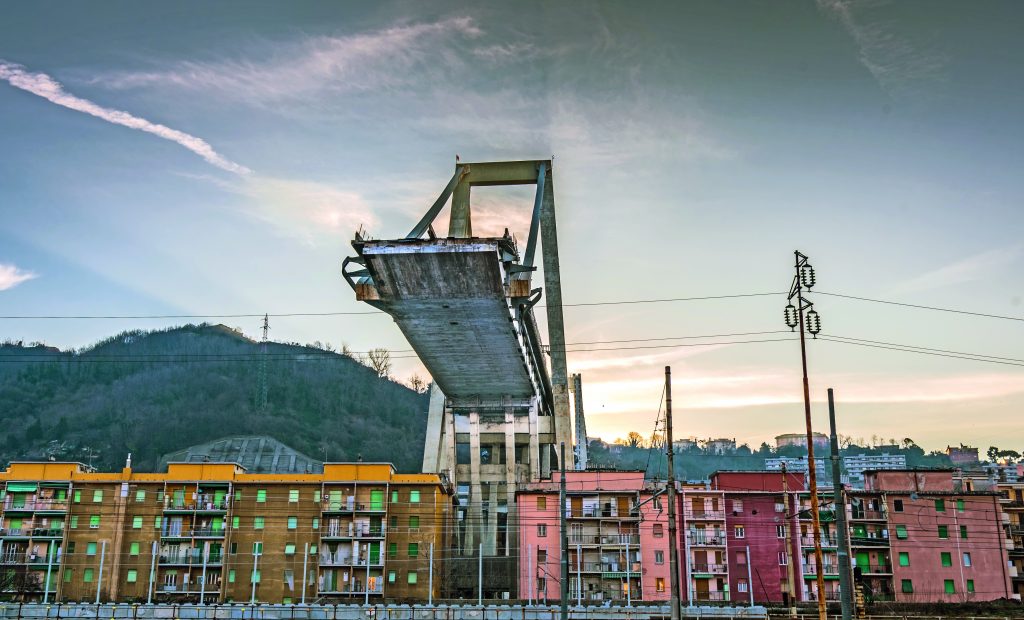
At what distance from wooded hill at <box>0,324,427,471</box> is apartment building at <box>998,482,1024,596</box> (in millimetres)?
65604

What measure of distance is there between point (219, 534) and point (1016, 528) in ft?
168

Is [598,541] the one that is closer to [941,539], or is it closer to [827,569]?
[827,569]

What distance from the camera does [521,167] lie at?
181 ft

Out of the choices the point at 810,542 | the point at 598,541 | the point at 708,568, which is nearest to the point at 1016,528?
the point at 810,542

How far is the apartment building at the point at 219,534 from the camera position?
52.8m

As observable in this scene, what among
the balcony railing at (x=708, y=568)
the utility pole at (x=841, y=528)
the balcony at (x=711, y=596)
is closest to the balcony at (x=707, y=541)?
the balcony railing at (x=708, y=568)

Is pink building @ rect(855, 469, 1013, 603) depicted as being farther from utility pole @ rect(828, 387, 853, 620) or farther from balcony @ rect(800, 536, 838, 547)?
utility pole @ rect(828, 387, 853, 620)

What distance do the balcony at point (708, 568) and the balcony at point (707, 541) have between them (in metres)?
1.15

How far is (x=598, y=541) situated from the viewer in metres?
54.1

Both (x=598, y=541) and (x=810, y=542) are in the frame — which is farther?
(x=810, y=542)

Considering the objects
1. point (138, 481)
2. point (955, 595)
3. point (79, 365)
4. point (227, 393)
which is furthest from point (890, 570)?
point (79, 365)

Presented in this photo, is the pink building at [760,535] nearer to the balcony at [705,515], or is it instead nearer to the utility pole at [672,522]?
the balcony at [705,515]

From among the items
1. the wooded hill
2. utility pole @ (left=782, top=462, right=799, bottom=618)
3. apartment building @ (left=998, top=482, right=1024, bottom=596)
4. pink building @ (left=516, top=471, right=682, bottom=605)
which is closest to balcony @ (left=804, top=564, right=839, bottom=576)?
utility pole @ (left=782, top=462, right=799, bottom=618)

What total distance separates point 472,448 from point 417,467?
47539 millimetres
